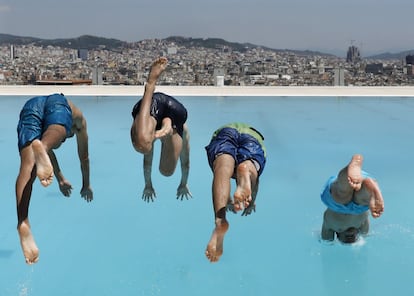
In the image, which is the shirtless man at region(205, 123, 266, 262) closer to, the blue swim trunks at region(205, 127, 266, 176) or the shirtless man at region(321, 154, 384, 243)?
the blue swim trunks at region(205, 127, 266, 176)

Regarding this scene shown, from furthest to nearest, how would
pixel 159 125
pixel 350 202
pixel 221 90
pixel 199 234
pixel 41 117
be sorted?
1. pixel 221 90
2. pixel 199 234
3. pixel 350 202
4. pixel 159 125
5. pixel 41 117

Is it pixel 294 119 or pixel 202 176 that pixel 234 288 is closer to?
pixel 202 176

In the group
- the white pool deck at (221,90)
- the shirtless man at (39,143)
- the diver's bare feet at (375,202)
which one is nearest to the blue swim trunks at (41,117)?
the shirtless man at (39,143)

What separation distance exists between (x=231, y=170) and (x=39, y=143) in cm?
123

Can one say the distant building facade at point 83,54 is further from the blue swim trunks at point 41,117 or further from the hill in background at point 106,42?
the blue swim trunks at point 41,117

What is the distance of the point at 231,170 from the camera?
12.5ft

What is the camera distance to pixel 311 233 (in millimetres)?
5547

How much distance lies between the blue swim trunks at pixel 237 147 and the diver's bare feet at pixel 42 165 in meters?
1.16

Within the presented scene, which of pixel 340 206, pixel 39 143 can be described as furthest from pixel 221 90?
pixel 39 143

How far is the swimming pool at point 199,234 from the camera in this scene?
446 centimetres

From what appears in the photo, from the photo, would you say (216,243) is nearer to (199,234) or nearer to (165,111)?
(165,111)

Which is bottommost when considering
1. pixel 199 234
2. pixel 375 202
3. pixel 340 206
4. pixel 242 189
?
pixel 199 234

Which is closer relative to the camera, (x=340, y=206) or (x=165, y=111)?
(x=165, y=111)

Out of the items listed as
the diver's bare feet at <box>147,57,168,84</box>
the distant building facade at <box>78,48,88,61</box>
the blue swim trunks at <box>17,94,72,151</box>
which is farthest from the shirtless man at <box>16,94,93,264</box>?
the distant building facade at <box>78,48,88,61</box>
